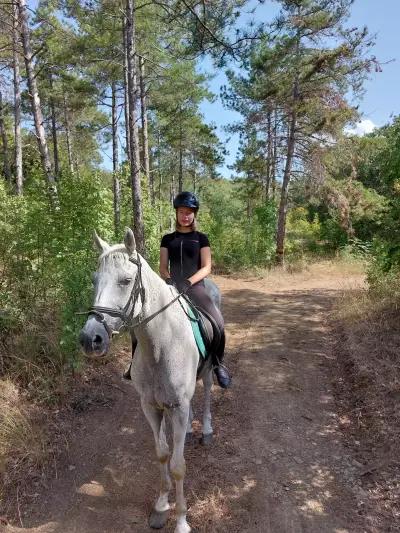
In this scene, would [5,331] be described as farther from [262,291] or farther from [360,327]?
[262,291]

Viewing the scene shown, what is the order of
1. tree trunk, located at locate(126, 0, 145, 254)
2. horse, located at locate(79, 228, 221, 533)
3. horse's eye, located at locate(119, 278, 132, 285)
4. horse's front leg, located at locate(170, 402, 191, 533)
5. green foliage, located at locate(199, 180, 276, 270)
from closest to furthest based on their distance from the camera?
horse, located at locate(79, 228, 221, 533)
horse's eye, located at locate(119, 278, 132, 285)
horse's front leg, located at locate(170, 402, 191, 533)
tree trunk, located at locate(126, 0, 145, 254)
green foliage, located at locate(199, 180, 276, 270)

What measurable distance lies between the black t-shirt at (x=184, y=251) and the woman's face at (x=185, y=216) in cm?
12

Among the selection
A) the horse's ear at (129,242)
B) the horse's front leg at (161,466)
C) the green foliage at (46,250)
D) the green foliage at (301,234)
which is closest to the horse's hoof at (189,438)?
the horse's front leg at (161,466)

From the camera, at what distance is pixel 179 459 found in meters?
3.21

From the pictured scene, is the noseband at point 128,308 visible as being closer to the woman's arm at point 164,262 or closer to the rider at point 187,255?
the rider at point 187,255

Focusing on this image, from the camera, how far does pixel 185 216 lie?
12.7 ft

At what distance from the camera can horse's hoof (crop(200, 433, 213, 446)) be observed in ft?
14.4

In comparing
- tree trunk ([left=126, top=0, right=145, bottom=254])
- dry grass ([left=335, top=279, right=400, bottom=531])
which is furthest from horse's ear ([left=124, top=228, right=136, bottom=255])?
tree trunk ([left=126, top=0, right=145, bottom=254])

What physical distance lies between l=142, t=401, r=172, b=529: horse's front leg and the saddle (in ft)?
2.30

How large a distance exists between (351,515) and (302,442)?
42.9 inches

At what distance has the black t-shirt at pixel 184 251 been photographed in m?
3.93

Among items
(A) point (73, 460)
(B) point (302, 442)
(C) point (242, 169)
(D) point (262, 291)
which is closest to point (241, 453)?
(B) point (302, 442)

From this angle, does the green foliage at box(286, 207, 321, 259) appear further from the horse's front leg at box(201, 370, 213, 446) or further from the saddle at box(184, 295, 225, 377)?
the saddle at box(184, 295, 225, 377)

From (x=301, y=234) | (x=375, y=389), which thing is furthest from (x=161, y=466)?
(x=301, y=234)
